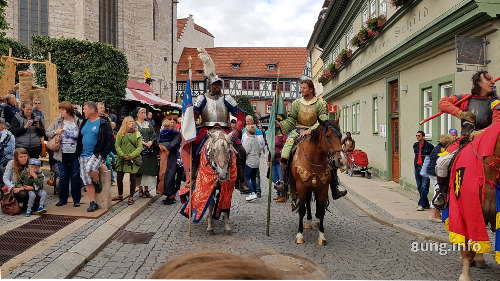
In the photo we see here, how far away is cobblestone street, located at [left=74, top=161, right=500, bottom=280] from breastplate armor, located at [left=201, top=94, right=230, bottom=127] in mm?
1643

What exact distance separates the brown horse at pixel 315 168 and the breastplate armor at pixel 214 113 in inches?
49.6

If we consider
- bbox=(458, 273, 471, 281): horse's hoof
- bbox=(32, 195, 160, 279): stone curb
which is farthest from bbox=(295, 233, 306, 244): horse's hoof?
bbox=(32, 195, 160, 279): stone curb

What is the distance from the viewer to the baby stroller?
15945 millimetres

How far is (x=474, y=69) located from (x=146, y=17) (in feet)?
104

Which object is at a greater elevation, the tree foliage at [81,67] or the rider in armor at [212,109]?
the tree foliage at [81,67]

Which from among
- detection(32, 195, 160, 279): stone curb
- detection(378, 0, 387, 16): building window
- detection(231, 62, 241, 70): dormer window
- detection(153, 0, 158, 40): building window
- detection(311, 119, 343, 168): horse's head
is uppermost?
detection(153, 0, 158, 40): building window

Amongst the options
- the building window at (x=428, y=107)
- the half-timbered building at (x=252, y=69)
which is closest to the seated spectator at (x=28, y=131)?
the building window at (x=428, y=107)

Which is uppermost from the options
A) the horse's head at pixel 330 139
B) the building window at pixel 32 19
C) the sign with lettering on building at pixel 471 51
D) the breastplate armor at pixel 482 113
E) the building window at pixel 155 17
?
the building window at pixel 155 17

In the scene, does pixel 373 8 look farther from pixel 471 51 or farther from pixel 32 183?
pixel 32 183

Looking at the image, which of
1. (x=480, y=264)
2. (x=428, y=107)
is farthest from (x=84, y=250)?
(x=428, y=107)

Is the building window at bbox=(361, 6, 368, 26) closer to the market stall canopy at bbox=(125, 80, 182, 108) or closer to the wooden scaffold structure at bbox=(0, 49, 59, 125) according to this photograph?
the wooden scaffold structure at bbox=(0, 49, 59, 125)

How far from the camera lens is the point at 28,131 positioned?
857 cm

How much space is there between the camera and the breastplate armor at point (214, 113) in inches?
272

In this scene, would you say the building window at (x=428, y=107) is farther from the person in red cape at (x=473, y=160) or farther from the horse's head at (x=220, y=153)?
the horse's head at (x=220, y=153)
